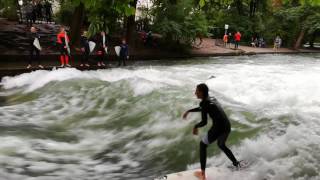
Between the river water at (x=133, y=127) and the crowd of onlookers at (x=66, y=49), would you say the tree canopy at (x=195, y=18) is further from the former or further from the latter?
the river water at (x=133, y=127)

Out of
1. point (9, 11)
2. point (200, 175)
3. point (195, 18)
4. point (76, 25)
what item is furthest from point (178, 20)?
point (200, 175)

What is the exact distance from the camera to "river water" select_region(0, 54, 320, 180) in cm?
959

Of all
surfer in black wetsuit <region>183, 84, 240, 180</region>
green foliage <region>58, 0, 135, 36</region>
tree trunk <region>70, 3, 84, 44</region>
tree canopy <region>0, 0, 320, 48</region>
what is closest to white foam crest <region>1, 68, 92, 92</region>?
tree canopy <region>0, 0, 320, 48</region>

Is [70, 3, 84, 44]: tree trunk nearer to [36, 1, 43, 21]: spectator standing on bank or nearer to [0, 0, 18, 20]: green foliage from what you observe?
[0, 0, 18, 20]: green foliage

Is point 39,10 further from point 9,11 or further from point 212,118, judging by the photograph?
point 212,118

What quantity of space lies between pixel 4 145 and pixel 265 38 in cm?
4390

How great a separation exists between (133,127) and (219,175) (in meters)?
5.34

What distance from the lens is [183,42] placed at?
35.8 metres

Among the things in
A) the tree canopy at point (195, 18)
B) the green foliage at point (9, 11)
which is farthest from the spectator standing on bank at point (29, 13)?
the tree canopy at point (195, 18)

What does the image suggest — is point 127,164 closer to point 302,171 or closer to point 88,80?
point 302,171

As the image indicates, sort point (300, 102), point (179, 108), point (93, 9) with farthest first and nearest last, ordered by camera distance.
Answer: point (300, 102)
point (179, 108)
point (93, 9)

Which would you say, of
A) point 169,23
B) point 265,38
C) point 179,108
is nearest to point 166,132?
point 179,108

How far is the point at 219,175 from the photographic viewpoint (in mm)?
8195

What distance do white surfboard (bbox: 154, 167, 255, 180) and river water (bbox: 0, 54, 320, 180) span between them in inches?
2.7
